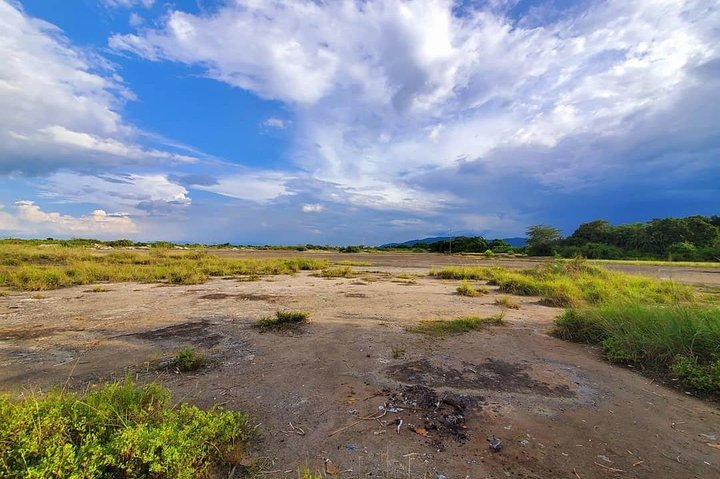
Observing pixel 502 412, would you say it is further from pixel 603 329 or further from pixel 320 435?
pixel 603 329

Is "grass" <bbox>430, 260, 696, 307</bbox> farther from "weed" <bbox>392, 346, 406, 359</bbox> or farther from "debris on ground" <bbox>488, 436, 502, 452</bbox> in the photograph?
"debris on ground" <bbox>488, 436, 502, 452</bbox>

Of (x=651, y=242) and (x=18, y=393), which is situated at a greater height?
(x=651, y=242)

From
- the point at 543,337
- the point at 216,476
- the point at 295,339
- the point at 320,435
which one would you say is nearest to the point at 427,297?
the point at 543,337

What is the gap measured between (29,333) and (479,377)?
806cm

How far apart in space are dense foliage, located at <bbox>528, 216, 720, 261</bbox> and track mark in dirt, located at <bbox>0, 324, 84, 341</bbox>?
119ft

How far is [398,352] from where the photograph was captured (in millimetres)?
5566

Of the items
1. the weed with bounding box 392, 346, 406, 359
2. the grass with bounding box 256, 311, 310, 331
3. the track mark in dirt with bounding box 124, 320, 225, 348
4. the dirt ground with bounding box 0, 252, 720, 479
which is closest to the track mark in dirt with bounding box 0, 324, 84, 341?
the dirt ground with bounding box 0, 252, 720, 479

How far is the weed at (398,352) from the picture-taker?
5.44 m

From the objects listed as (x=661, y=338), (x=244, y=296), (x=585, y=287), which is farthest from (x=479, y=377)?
(x=585, y=287)

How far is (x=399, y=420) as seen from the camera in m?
3.52

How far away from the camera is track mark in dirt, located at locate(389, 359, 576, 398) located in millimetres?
4418

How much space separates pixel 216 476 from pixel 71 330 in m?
6.21

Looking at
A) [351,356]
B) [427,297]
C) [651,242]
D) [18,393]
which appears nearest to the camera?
[18,393]

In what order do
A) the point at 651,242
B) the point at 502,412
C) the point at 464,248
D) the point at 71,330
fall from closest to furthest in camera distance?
the point at 502,412 → the point at 71,330 → the point at 651,242 → the point at 464,248
